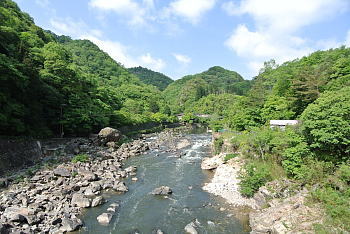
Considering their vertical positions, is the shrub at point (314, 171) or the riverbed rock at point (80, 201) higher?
the shrub at point (314, 171)

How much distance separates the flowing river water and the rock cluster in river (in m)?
0.90

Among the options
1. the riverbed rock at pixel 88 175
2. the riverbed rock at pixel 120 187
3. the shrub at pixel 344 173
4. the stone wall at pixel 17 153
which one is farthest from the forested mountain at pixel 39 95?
the shrub at pixel 344 173

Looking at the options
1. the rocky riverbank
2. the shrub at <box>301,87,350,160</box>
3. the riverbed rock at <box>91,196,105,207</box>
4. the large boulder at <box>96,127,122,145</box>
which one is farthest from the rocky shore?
the large boulder at <box>96,127,122,145</box>

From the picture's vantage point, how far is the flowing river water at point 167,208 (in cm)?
1341

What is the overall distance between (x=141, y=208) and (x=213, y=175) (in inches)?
366

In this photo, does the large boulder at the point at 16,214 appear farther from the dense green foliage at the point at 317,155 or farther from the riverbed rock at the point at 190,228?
the dense green foliage at the point at 317,155

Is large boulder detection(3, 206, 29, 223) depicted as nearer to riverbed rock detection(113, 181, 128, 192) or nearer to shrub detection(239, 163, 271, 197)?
riverbed rock detection(113, 181, 128, 192)

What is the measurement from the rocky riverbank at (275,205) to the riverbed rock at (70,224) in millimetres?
9911

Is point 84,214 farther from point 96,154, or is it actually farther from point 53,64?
point 53,64

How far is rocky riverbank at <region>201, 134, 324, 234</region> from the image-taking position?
36.7ft

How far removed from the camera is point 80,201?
1586 centimetres

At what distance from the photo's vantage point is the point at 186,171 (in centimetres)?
2477

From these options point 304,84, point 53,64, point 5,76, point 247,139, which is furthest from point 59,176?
point 304,84

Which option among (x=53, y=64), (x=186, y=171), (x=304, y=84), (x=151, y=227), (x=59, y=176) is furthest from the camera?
(x=53, y=64)
